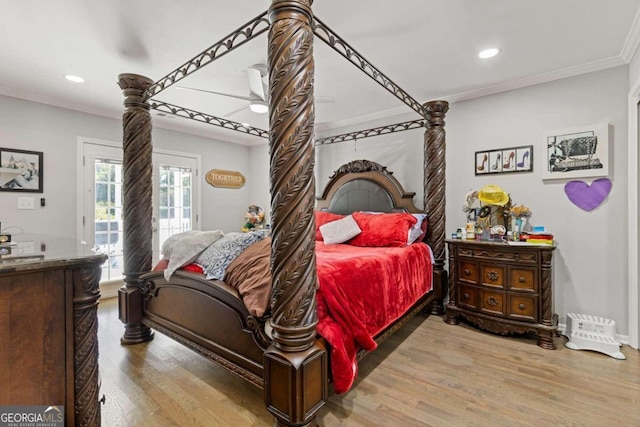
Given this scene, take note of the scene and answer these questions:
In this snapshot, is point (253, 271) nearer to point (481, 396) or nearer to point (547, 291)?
point (481, 396)

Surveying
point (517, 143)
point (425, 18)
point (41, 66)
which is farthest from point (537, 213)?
point (41, 66)

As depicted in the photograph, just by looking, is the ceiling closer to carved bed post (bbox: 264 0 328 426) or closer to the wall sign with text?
carved bed post (bbox: 264 0 328 426)

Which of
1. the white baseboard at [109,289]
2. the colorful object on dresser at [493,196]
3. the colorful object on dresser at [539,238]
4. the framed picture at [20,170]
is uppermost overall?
the framed picture at [20,170]

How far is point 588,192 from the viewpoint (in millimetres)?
2717

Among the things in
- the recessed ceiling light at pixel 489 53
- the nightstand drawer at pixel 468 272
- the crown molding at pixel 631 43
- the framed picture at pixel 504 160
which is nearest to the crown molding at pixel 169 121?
the recessed ceiling light at pixel 489 53

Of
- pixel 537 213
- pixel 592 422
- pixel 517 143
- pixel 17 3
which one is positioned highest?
pixel 17 3

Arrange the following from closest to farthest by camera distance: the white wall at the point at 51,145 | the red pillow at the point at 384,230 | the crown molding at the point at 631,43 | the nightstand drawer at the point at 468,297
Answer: the crown molding at the point at 631,43 < the nightstand drawer at the point at 468,297 < the red pillow at the point at 384,230 < the white wall at the point at 51,145

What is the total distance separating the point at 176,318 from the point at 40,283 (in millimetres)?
1411

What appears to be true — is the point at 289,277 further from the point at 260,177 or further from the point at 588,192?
the point at 260,177

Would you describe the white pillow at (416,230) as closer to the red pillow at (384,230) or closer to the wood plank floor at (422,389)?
the red pillow at (384,230)

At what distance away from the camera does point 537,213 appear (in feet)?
9.78

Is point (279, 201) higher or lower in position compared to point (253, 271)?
higher

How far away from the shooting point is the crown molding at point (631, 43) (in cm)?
212

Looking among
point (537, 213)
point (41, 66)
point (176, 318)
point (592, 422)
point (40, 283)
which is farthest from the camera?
point (537, 213)
